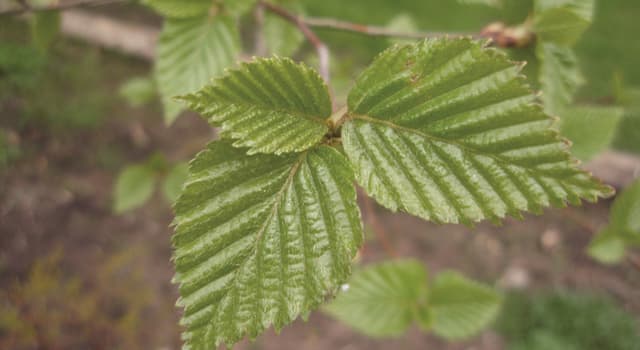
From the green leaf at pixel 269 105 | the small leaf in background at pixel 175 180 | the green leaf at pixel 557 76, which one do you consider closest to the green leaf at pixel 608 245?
the green leaf at pixel 557 76

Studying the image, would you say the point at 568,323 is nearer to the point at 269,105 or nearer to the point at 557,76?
the point at 557,76

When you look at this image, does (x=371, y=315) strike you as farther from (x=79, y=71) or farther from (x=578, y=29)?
(x=79, y=71)

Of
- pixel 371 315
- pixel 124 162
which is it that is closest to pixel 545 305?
pixel 371 315

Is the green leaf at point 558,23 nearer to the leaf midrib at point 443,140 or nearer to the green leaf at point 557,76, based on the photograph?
the green leaf at point 557,76

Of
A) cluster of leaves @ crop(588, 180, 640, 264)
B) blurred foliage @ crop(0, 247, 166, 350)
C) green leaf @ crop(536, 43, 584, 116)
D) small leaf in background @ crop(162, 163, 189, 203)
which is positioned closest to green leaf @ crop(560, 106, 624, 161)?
cluster of leaves @ crop(588, 180, 640, 264)

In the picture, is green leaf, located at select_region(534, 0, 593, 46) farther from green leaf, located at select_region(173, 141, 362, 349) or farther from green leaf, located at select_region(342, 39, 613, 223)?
green leaf, located at select_region(173, 141, 362, 349)

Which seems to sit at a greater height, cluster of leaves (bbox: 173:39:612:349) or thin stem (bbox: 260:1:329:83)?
thin stem (bbox: 260:1:329:83)
